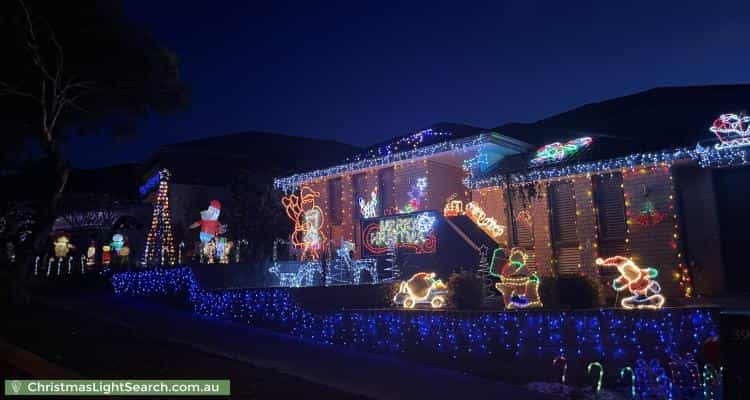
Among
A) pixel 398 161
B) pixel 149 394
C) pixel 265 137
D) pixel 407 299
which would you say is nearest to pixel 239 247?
pixel 398 161

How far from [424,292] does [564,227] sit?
20.4 feet

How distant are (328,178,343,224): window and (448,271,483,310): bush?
10.8 metres

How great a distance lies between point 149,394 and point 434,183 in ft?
41.8

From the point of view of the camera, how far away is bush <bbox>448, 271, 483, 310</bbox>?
387 inches

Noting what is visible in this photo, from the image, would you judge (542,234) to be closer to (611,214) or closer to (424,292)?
(611,214)

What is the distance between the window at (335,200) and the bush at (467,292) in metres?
10.8

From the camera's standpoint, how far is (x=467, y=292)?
32.4 ft

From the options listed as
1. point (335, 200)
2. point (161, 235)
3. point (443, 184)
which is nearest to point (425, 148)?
point (443, 184)

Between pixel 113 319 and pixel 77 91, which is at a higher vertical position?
pixel 77 91

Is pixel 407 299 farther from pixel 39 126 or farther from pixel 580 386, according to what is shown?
pixel 39 126

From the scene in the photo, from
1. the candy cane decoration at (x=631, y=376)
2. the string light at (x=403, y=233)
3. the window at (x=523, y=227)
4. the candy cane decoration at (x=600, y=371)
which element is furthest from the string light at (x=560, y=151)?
the candy cane decoration at (x=631, y=376)

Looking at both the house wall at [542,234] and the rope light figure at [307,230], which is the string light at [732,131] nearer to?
the house wall at [542,234]

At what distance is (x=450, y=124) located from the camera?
2614 centimetres

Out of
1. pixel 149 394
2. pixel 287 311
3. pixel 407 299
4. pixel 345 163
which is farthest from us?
pixel 345 163
